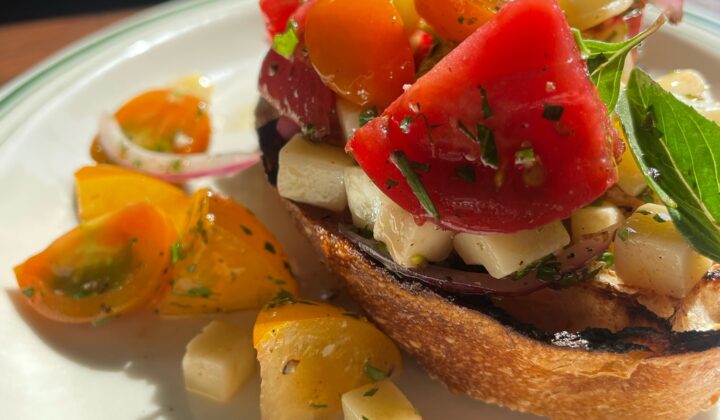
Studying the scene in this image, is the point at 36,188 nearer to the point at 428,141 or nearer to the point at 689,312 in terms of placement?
the point at 428,141

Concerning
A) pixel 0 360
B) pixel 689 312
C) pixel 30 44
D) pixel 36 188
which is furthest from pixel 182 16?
pixel 689 312

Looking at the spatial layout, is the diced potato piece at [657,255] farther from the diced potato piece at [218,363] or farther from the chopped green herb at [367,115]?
the diced potato piece at [218,363]

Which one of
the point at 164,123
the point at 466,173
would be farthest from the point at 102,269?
the point at 466,173

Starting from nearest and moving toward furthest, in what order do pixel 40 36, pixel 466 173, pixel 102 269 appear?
pixel 466 173, pixel 102 269, pixel 40 36

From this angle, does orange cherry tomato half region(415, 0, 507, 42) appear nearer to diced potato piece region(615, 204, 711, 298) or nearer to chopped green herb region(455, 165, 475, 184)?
chopped green herb region(455, 165, 475, 184)

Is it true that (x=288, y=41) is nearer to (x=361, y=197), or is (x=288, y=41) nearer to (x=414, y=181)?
(x=361, y=197)
